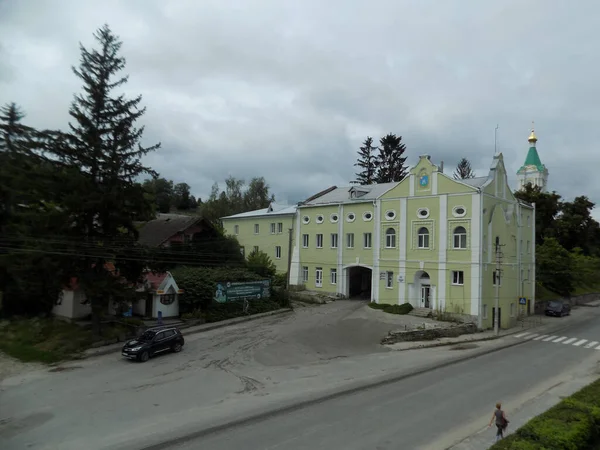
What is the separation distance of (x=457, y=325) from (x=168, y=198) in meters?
75.7

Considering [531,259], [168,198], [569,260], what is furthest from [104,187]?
[168,198]

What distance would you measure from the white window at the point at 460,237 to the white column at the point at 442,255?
2.41 feet

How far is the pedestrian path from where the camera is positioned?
26.9 m

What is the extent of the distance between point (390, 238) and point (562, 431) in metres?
27.2

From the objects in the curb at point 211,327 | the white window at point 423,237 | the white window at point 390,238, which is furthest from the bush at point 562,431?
the white window at point 390,238

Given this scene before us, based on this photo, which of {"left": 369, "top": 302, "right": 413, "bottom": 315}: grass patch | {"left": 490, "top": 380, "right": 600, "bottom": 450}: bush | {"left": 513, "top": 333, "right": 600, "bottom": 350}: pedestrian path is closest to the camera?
{"left": 490, "top": 380, "right": 600, "bottom": 450}: bush

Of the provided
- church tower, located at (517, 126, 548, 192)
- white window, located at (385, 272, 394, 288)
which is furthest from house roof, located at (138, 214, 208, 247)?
church tower, located at (517, 126, 548, 192)

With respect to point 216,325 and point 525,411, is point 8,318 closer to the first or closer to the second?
point 216,325

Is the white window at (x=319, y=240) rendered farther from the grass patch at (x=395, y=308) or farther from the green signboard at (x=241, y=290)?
the grass patch at (x=395, y=308)

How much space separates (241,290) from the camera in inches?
1278

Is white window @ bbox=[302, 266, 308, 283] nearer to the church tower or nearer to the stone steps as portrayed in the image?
the stone steps

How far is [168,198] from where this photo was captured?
304ft

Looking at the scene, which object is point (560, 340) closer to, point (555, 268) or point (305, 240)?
point (555, 268)

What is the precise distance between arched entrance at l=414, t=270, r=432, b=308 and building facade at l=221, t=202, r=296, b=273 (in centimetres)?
1598
